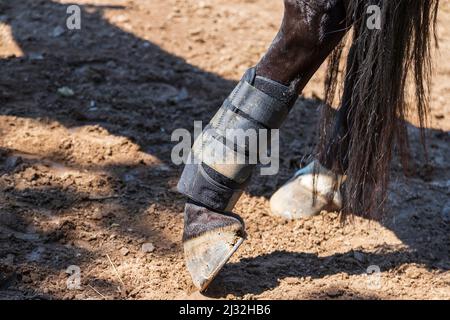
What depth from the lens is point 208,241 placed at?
2094 millimetres

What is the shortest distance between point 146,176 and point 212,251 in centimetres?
84

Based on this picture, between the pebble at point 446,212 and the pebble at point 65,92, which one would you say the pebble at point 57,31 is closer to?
the pebble at point 65,92

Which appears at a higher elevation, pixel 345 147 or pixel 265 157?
pixel 345 147

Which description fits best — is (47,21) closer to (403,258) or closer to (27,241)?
(27,241)

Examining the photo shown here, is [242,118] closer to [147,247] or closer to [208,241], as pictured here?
[208,241]

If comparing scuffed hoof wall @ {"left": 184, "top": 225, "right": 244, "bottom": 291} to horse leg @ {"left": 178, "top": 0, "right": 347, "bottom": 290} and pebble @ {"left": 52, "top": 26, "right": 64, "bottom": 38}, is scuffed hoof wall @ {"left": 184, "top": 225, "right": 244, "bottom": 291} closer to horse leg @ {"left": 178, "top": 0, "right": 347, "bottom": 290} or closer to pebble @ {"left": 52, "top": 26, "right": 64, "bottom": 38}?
horse leg @ {"left": 178, "top": 0, "right": 347, "bottom": 290}

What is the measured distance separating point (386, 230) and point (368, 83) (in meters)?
Result: 0.76

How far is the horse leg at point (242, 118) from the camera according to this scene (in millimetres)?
1986

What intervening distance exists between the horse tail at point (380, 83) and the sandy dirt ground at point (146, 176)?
31cm

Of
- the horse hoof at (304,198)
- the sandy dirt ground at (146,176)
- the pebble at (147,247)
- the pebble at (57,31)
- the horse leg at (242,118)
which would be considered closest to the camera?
the horse leg at (242,118)

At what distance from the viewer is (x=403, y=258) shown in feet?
8.06

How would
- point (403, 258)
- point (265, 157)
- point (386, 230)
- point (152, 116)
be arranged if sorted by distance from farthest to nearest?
point (152, 116) < point (265, 157) < point (386, 230) < point (403, 258)

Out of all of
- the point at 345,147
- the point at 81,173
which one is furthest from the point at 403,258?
the point at 81,173

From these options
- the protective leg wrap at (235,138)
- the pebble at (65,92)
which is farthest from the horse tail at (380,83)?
the pebble at (65,92)
